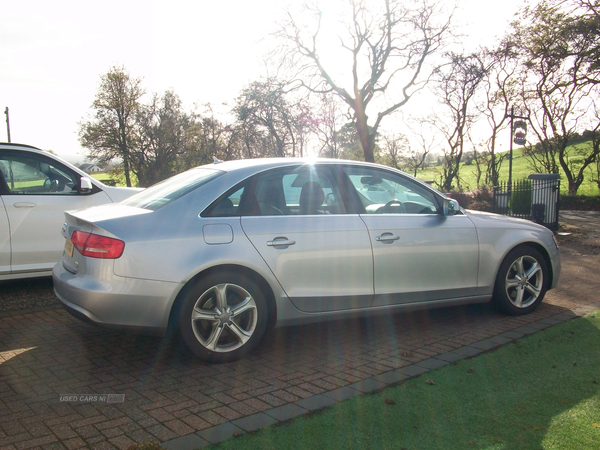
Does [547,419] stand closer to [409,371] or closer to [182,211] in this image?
[409,371]

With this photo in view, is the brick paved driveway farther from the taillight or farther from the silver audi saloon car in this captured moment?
the taillight

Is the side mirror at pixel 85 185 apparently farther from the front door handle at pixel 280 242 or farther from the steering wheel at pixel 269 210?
the front door handle at pixel 280 242

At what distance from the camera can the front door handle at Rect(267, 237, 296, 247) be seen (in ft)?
15.1

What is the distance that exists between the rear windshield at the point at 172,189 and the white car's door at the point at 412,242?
1377 mm

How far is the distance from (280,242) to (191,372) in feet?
4.16

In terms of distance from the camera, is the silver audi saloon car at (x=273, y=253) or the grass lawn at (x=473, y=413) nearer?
the grass lawn at (x=473, y=413)

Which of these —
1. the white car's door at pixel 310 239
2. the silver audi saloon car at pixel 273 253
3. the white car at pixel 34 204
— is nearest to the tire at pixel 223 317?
the silver audi saloon car at pixel 273 253

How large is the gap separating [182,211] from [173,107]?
4523 centimetres

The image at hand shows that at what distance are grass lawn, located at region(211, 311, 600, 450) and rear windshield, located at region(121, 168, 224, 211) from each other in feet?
7.18

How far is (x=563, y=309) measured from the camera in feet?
20.5

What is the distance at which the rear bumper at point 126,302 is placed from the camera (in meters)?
4.15

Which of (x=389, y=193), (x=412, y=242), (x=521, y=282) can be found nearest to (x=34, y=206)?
(x=389, y=193)

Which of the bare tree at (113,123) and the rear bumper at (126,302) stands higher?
the bare tree at (113,123)

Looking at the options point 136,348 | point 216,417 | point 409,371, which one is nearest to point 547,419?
point 409,371
